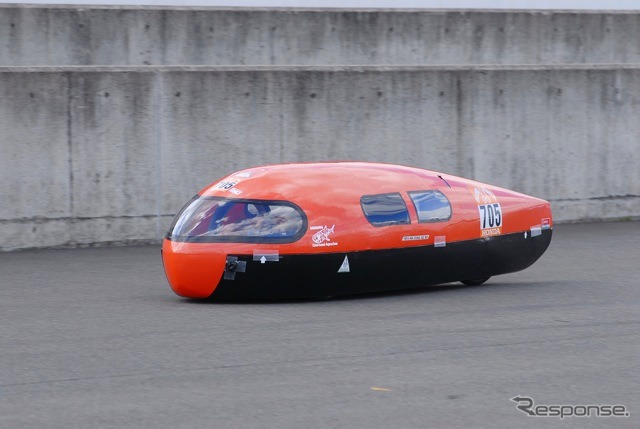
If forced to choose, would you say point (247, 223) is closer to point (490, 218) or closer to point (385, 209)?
point (385, 209)

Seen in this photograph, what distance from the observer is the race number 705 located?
10539mm

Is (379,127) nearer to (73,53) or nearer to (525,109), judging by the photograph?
(525,109)

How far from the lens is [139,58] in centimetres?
2048

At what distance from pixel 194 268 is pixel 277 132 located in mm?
5101

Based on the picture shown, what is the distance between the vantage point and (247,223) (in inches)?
378

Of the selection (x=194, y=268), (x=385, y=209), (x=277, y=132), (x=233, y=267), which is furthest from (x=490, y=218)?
(x=277, y=132)

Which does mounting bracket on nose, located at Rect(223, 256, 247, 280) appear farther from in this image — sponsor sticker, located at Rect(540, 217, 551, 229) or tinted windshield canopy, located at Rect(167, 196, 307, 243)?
sponsor sticker, located at Rect(540, 217, 551, 229)

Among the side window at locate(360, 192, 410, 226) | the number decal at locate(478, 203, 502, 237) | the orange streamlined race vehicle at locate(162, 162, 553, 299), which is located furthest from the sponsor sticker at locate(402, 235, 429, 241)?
the number decal at locate(478, 203, 502, 237)

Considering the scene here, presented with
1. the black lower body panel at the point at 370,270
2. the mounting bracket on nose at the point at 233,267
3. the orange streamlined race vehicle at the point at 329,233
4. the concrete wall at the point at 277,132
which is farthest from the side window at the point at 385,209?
the concrete wall at the point at 277,132

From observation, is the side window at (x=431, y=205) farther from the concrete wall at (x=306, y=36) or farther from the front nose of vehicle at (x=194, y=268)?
the concrete wall at (x=306, y=36)

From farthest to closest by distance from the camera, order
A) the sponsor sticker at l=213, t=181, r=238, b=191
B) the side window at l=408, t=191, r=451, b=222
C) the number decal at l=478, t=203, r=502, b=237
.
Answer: the number decal at l=478, t=203, r=502, b=237 → the side window at l=408, t=191, r=451, b=222 → the sponsor sticker at l=213, t=181, r=238, b=191

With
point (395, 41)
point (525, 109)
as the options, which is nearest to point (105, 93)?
point (525, 109)

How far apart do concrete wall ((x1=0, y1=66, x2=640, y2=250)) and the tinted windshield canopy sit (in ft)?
13.4

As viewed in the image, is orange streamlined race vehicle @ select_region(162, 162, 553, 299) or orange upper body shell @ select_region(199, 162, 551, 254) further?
orange upper body shell @ select_region(199, 162, 551, 254)
